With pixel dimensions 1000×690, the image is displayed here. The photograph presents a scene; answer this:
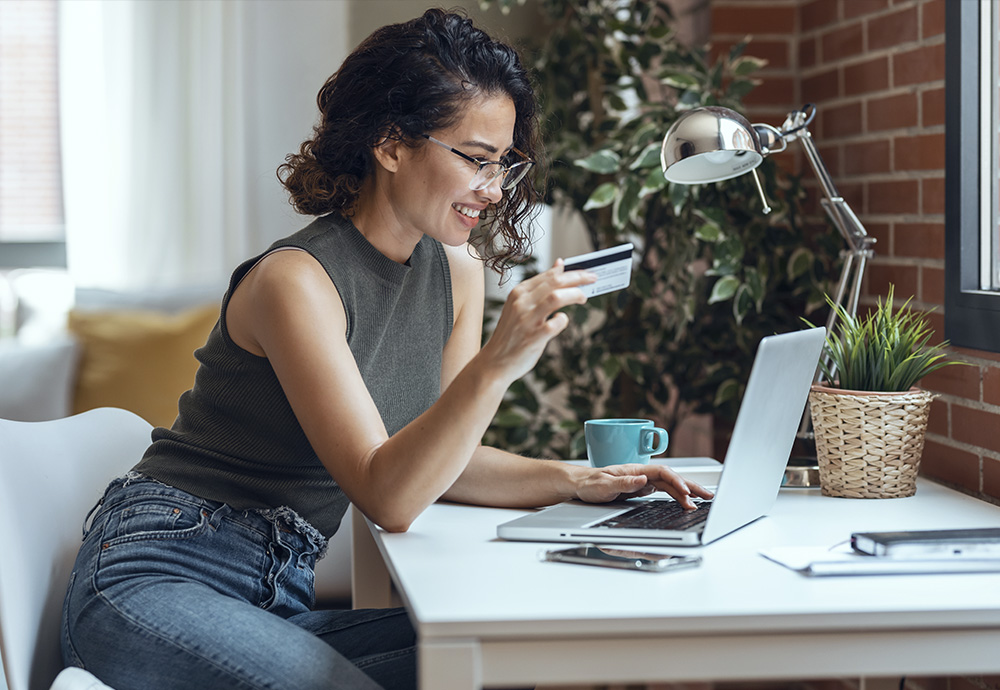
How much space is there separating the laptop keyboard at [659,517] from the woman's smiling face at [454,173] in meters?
0.47

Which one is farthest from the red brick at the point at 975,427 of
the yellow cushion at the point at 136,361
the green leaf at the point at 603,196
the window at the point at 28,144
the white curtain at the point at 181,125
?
the window at the point at 28,144

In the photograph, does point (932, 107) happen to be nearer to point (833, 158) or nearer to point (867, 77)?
point (867, 77)

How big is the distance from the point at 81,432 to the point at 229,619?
50 cm

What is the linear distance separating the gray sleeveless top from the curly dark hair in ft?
0.28

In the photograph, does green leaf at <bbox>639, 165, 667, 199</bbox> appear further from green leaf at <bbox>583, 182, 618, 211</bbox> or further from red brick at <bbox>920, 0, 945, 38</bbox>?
red brick at <bbox>920, 0, 945, 38</bbox>

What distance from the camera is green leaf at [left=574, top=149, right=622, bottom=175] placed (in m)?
1.97

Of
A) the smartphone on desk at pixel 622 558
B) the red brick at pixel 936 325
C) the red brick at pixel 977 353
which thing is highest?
the red brick at pixel 936 325

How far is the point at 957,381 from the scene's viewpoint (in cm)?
161

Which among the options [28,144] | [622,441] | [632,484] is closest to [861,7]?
[622,441]

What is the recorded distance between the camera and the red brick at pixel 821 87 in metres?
2.06

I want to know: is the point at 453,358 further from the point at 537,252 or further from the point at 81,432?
the point at 537,252

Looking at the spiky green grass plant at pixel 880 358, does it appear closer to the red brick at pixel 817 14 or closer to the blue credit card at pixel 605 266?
the blue credit card at pixel 605 266

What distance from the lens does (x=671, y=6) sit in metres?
2.54

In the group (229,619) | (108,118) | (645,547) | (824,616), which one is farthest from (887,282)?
(108,118)
